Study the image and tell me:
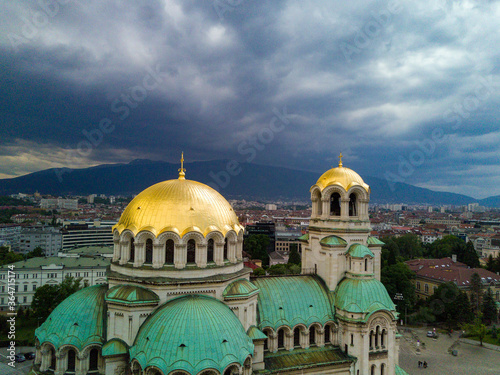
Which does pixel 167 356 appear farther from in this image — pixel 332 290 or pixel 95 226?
pixel 95 226

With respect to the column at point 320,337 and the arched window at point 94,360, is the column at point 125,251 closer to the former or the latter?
the arched window at point 94,360

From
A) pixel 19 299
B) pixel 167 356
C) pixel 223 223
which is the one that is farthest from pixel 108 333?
pixel 19 299

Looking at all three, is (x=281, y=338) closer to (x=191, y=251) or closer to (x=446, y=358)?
(x=191, y=251)

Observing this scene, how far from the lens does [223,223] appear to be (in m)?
22.5

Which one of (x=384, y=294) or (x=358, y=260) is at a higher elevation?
(x=358, y=260)

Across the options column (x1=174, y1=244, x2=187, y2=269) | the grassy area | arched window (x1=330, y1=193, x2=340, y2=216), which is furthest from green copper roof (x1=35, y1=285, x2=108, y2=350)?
the grassy area

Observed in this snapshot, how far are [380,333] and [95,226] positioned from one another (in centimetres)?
10867

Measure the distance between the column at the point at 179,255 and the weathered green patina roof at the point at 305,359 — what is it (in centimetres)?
897

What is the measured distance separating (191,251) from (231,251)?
2.86 m

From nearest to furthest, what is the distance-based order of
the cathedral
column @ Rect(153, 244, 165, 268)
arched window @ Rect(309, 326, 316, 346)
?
1. the cathedral
2. column @ Rect(153, 244, 165, 268)
3. arched window @ Rect(309, 326, 316, 346)

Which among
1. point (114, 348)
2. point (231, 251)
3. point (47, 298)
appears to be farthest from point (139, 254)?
point (47, 298)

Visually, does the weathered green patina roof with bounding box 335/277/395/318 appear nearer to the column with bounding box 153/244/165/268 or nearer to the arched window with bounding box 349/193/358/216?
the arched window with bounding box 349/193/358/216

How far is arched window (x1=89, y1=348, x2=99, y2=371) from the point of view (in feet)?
64.1

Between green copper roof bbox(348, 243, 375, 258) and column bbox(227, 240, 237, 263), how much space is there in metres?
9.70
